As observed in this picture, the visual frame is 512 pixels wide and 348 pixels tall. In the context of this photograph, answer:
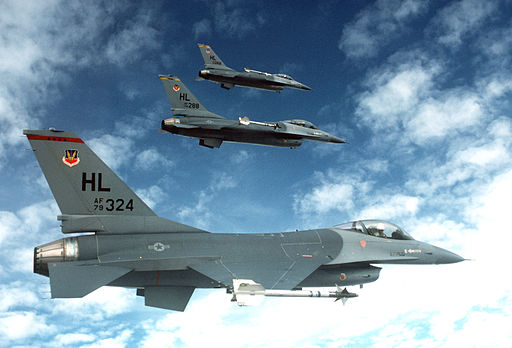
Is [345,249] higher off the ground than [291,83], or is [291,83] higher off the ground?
[291,83]

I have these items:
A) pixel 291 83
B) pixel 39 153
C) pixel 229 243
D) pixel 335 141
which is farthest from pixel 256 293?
pixel 291 83

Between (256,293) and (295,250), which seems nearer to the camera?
(256,293)

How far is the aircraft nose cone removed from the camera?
49.7 ft

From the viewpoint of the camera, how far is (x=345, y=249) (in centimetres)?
1414

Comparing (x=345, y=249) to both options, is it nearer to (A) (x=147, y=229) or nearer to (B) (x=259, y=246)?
(B) (x=259, y=246)

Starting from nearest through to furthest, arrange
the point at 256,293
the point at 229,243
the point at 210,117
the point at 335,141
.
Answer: the point at 256,293
the point at 229,243
the point at 210,117
the point at 335,141

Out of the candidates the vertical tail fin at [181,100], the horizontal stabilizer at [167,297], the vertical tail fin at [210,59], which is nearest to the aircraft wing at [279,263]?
the horizontal stabilizer at [167,297]

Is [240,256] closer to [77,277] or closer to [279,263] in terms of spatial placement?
[279,263]

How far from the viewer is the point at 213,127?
24750 millimetres

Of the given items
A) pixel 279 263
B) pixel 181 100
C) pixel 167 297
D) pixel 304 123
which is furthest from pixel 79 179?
pixel 304 123

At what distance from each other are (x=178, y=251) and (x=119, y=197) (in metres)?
2.38

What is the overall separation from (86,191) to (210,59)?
21.1m

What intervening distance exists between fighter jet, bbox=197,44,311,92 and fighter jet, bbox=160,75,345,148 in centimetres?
534

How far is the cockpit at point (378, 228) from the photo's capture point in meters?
15.1
